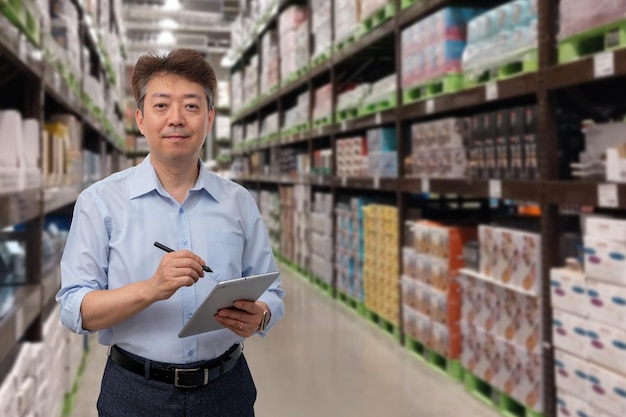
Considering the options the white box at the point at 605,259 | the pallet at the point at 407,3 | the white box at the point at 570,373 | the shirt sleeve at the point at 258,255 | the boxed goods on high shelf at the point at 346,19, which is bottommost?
the white box at the point at 570,373

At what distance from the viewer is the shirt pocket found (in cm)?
137

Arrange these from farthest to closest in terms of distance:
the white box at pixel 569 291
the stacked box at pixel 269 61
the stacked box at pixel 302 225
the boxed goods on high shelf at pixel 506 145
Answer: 1. the stacked box at pixel 269 61
2. the stacked box at pixel 302 225
3. the boxed goods on high shelf at pixel 506 145
4. the white box at pixel 569 291

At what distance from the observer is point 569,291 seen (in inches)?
103

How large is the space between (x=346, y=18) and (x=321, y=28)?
87cm

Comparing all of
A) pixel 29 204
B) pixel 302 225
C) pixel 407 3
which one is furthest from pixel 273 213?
pixel 29 204

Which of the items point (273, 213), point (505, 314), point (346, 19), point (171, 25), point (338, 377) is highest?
point (171, 25)

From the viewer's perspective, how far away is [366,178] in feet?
17.2

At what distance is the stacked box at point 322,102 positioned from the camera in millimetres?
6277

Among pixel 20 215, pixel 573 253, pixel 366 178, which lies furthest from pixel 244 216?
pixel 366 178

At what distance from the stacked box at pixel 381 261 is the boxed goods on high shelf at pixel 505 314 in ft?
3.51

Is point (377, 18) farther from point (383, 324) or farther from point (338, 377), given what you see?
point (338, 377)

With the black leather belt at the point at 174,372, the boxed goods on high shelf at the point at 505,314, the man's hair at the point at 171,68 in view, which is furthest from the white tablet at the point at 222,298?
the boxed goods on high shelf at the point at 505,314

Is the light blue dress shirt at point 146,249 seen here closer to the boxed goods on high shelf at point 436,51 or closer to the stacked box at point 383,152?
the boxed goods on high shelf at point 436,51

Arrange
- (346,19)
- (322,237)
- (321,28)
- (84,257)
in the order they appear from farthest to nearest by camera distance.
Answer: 1. (322,237)
2. (321,28)
3. (346,19)
4. (84,257)
